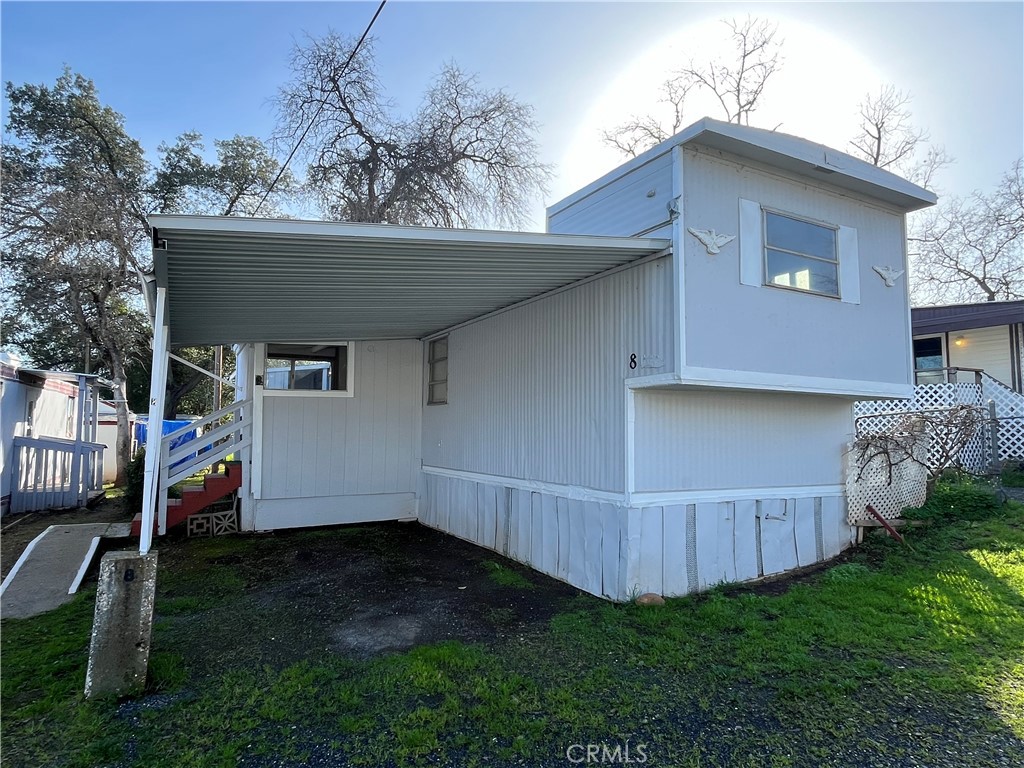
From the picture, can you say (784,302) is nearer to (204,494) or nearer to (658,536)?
(658,536)

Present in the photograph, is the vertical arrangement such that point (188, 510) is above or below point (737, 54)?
below

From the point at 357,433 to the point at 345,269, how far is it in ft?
14.5

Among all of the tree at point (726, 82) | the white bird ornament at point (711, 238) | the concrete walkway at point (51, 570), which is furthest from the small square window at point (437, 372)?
the tree at point (726, 82)

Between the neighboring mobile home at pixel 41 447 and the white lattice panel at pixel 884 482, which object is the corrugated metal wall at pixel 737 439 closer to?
the white lattice panel at pixel 884 482

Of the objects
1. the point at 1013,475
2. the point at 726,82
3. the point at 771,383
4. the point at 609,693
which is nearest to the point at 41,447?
the point at 609,693

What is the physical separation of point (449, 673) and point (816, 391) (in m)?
4.06

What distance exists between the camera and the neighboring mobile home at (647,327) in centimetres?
452

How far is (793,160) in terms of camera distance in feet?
17.1

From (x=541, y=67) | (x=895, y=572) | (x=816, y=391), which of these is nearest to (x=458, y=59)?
(x=541, y=67)

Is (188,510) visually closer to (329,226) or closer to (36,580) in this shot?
(36,580)

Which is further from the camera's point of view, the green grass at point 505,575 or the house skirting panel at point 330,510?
the house skirting panel at point 330,510

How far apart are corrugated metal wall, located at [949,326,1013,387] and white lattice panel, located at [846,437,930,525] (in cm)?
627

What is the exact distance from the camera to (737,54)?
723 inches

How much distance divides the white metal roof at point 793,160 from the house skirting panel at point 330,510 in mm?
5063
